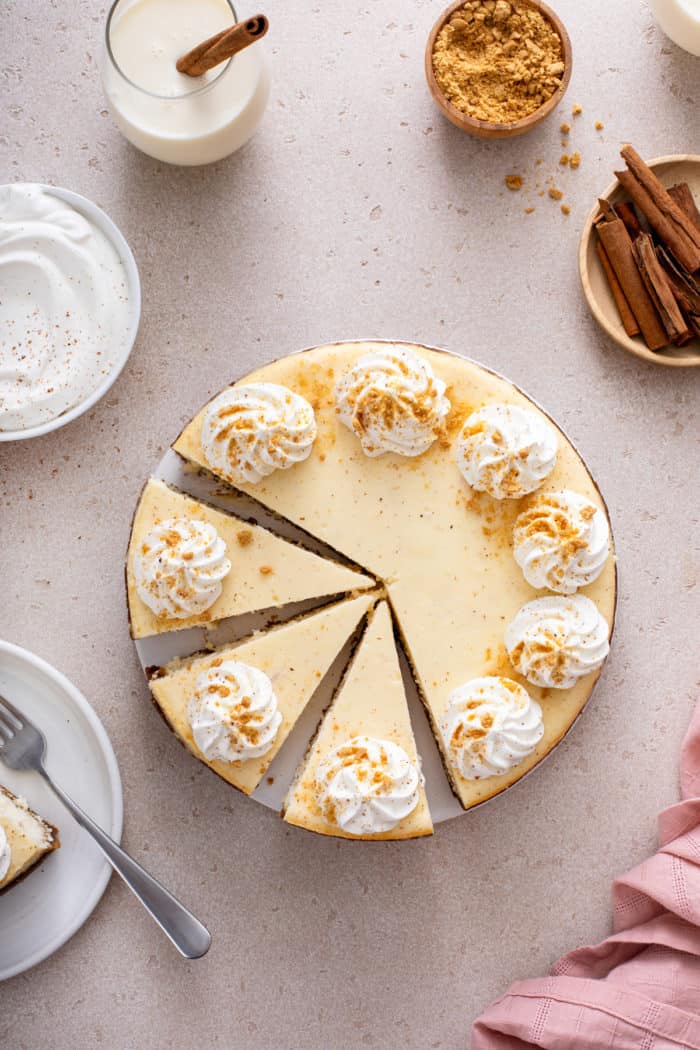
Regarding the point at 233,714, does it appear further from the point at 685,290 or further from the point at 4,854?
the point at 685,290

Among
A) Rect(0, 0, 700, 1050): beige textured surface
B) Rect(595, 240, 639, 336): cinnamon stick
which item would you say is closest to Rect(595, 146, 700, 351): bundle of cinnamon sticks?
Rect(595, 240, 639, 336): cinnamon stick

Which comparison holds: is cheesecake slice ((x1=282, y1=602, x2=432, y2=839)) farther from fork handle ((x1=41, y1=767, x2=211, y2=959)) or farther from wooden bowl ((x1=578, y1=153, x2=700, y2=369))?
wooden bowl ((x1=578, y1=153, x2=700, y2=369))

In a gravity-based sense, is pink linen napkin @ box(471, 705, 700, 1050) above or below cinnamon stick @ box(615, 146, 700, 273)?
below

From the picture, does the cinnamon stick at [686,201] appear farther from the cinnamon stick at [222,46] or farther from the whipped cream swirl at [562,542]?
the cinnamon stick at [222,46]

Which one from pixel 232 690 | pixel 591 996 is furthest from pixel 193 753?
pixel 591 996

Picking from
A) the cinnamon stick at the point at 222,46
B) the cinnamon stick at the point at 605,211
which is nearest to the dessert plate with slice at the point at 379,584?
the cinnamon stick at the point at 605,211
